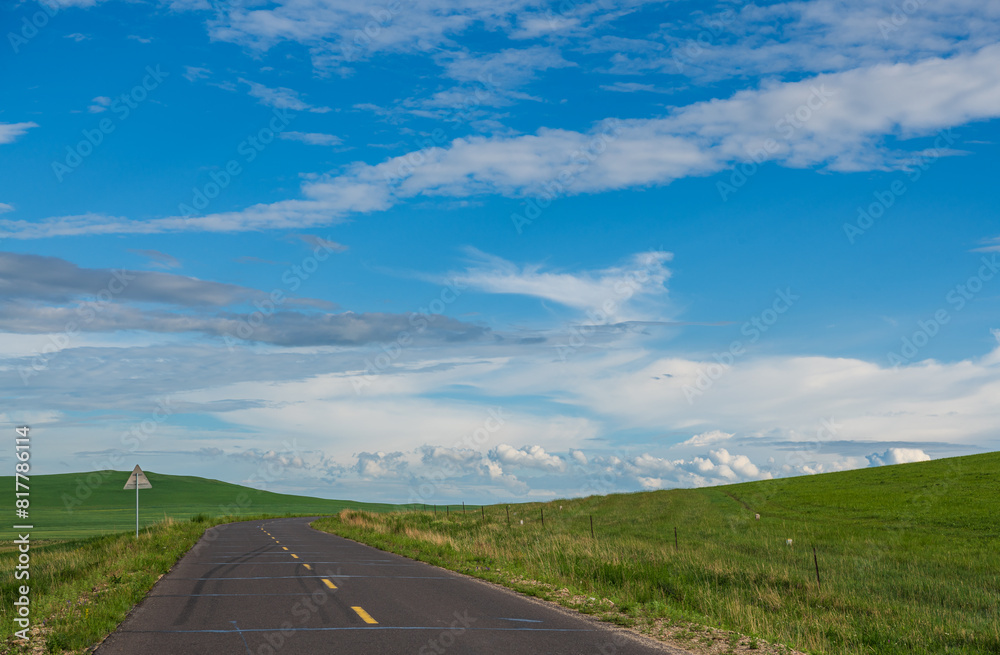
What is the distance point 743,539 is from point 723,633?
28242mm

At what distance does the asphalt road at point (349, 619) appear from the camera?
902 cm

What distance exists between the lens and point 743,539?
36594mm

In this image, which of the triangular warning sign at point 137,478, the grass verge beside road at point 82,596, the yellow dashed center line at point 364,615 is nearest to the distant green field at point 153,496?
the triangular warning sign at point 137,478

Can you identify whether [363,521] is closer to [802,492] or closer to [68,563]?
[68,563]

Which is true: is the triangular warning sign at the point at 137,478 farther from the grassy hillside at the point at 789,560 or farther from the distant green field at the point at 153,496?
the distant green field at the point at 153,496

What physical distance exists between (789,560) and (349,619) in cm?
2310

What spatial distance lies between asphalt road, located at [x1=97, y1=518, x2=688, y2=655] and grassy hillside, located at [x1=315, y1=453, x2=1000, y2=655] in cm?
151

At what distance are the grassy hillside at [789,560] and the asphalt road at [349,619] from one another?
151 cm

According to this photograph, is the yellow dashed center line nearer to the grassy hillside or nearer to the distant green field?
the grassy hillside

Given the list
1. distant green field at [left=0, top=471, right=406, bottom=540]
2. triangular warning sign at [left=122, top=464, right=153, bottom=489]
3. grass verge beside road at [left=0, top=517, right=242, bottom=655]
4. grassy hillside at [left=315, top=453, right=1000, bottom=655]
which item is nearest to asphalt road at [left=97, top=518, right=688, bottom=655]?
grass verge beside road at [left=0, top=517, right=242, bottom=655]

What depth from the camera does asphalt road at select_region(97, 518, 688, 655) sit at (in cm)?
902

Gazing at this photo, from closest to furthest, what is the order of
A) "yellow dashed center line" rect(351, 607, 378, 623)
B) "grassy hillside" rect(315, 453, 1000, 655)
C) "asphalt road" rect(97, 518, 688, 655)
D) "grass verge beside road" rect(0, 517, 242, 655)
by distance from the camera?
1. "asphalt road" rect(97, 518, 688, 655)
2. "grass verge beside road" rect(0, 517, 242, 655)
3. "yellow dashed center line" rect(351, 607, 378, 623)
4. "grassy hillside" rect(315, 453, 1000, 655)

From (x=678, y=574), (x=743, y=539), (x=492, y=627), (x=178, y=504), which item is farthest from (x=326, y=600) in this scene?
(x=178, y=504)

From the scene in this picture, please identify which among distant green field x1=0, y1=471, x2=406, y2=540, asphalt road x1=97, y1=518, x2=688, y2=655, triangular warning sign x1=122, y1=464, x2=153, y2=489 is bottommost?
distant green field x1=0, y1=471, x2=406, y2=540
